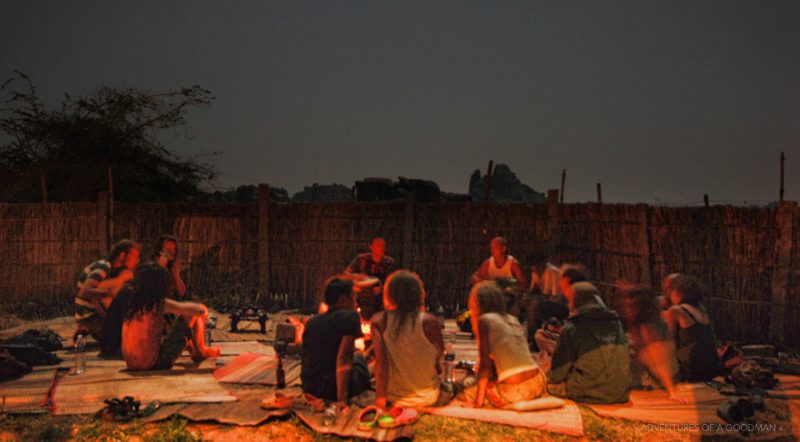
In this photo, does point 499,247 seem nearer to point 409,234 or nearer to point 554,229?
point 554,229

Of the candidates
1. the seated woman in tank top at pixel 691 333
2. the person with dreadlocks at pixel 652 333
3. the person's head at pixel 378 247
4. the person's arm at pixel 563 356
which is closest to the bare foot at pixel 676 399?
the person with dreadlocks at pixel 652 333

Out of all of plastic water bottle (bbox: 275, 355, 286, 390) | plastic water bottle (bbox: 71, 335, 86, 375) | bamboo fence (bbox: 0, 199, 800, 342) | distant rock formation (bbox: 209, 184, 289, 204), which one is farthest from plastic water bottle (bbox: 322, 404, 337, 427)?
distant rock formation (bbox: 209, 184, 289, 204)

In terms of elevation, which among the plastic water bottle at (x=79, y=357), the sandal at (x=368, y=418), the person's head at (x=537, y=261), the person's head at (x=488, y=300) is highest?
the person's head at (x=537, y=261)

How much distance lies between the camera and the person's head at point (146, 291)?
6.54 m

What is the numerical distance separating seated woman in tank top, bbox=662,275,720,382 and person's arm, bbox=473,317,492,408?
216 centimetres

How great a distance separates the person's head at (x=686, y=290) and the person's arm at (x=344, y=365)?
3.49 m

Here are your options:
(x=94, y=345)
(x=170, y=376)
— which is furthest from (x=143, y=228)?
(x=170, y=376)

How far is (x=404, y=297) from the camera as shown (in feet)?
18.0

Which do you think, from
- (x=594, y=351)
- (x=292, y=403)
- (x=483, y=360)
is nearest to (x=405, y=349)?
(x=483, y=360)

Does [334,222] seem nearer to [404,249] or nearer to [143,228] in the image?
[404,249]

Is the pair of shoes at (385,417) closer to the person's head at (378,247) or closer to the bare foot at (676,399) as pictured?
the bare foot at (676,399)

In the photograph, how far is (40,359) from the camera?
Result: 7008 millimetres

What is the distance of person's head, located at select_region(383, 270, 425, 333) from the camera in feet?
18.0

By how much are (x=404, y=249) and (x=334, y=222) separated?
1.43m
